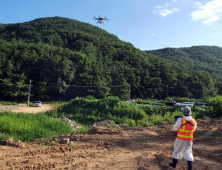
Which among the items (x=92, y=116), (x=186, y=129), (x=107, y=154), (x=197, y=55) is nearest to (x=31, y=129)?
(x=107, y=154)

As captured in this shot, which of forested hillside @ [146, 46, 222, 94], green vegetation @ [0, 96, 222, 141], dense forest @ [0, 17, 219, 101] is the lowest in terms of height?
green vegetation @ [0, 96, 222, 141]

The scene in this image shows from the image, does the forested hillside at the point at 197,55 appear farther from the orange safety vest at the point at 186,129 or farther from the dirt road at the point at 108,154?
the orange safety vest at the point at 186,129

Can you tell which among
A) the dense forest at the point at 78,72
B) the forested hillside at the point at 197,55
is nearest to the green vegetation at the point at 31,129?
the dense forest at the point at 78,72

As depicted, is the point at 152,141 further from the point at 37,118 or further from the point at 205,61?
the point at 205,61

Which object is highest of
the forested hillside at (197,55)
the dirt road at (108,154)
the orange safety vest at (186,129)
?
the forested hillside at (197,55)

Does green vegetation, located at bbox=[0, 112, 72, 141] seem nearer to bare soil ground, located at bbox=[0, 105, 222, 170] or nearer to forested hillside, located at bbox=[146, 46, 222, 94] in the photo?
bare soil ground, located at bbox=[0, 105, 222, 170]

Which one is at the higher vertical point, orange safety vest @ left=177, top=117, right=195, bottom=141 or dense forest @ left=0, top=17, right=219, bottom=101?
dense forest @ left=0, top=17, right=219, bottom=101

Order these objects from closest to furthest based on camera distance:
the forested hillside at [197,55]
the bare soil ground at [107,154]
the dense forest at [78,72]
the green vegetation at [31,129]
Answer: the bare soil ground at [107,154]
the green vegetation at [31,129]
the dense forest at [78,72]
the forested hillside at [197,55]

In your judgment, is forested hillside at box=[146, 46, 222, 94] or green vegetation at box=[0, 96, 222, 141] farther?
forested hillside at box=[146, 46, 222, 94]

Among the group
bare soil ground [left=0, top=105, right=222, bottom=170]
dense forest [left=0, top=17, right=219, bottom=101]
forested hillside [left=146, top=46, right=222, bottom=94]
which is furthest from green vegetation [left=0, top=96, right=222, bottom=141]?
forested hillside [left=146, top=46, right=222, bottom=94]

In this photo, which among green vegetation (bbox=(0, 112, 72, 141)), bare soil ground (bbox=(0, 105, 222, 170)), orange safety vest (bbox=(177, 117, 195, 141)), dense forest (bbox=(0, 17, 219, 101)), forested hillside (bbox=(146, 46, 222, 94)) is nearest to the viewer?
orange safety vest (bbox=(177, 117, 195, 141))
